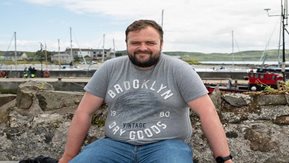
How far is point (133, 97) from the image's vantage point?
2.95m

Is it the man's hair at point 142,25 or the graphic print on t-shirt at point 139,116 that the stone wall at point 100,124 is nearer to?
the graphic print on t-shirt at point 139,116

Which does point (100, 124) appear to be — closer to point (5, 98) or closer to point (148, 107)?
point (5, 98)

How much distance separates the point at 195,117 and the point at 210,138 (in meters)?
1.07

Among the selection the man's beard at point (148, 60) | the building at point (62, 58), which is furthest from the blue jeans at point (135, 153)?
the building at point (62, 58)

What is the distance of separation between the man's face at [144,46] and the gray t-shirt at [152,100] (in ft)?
0.25

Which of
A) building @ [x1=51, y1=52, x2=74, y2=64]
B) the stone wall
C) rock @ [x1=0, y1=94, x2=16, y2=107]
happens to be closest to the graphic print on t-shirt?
the stone wall

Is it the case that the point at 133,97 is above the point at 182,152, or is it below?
above

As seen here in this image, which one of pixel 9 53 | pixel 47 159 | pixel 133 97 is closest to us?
pixel 133 97

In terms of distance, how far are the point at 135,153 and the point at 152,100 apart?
13.7 inches

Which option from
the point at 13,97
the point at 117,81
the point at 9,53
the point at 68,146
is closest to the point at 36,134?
the point at 13,97

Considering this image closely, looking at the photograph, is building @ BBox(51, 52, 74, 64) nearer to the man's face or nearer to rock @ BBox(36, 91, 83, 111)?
rock @ BBox(36, 91, 83, 111)

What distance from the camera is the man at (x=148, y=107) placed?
2818mm

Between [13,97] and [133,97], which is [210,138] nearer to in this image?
[133,97]

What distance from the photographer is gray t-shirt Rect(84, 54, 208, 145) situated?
2875 millimetres
